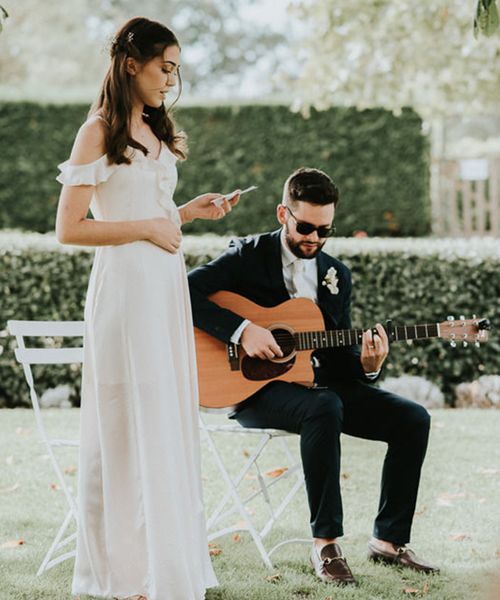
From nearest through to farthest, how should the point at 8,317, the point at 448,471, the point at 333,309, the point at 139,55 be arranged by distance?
the point at 139,55 → the point at 333,309 → the point at 448,471 → the point at 8,317

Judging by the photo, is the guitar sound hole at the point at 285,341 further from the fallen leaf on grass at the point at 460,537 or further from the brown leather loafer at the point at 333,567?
the fallen leaf on grass at the point at 460,537

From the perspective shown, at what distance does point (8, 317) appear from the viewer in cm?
830

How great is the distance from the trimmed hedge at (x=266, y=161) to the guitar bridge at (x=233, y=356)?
960 cm

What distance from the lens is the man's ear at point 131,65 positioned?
3528mm

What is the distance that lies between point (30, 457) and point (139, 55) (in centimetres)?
366

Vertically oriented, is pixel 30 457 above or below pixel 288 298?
below

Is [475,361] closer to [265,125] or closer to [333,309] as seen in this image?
[333,309]

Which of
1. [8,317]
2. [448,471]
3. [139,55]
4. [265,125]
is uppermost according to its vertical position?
[265,125]

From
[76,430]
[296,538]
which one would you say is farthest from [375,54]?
[296,538]

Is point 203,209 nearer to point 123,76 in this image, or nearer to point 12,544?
point 123,76

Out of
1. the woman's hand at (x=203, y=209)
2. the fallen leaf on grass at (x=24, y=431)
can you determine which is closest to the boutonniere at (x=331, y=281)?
the woman's hand at (x=203, y=209)

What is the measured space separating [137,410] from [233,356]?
3.19ft

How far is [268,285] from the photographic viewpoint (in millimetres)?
4605

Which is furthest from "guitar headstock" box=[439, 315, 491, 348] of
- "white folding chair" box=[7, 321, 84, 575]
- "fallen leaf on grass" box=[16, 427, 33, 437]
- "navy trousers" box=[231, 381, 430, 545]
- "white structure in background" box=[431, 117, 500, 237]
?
"white structure in background" box=[431, 117, 500, 237]
